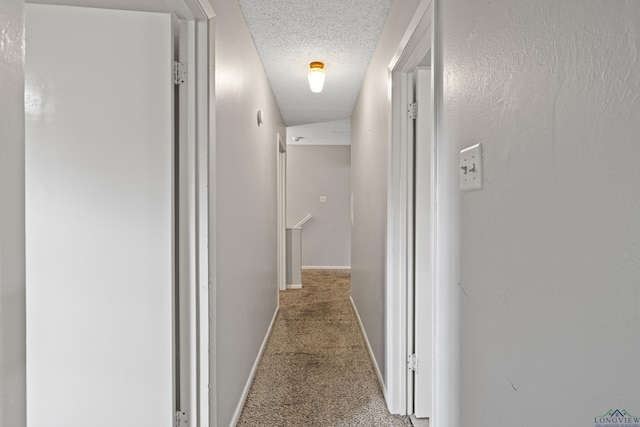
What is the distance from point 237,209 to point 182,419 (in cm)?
102

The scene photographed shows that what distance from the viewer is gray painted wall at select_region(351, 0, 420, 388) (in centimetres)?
201

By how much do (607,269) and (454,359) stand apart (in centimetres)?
65

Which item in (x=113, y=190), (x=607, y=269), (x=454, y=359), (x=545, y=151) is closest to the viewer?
(x=607, y=269)

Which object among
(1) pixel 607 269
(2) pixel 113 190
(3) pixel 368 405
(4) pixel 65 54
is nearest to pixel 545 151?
(1) pixel 607 269

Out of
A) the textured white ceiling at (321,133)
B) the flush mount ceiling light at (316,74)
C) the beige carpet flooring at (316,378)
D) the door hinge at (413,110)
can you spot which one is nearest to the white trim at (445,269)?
the door hinge at (413,110)

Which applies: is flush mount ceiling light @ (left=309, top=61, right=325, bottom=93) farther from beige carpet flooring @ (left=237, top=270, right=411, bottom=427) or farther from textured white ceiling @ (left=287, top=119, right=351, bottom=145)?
beige carpet flooring @ (left=237, top=270, right=411, bottom=427)

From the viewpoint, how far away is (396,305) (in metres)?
1.94

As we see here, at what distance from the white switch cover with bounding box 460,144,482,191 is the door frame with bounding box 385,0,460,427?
0.07m

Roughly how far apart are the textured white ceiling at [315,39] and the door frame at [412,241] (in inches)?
18.6

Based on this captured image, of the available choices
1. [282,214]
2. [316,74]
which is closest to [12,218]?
[316,74]

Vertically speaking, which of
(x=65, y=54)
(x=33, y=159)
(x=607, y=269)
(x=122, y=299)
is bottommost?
(x=122, y=299)

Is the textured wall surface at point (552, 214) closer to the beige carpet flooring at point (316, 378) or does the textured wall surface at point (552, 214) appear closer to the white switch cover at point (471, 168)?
the white switch cover at point (471, 168)

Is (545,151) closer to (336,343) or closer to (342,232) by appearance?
(336,343)

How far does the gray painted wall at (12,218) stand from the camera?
0.49m
